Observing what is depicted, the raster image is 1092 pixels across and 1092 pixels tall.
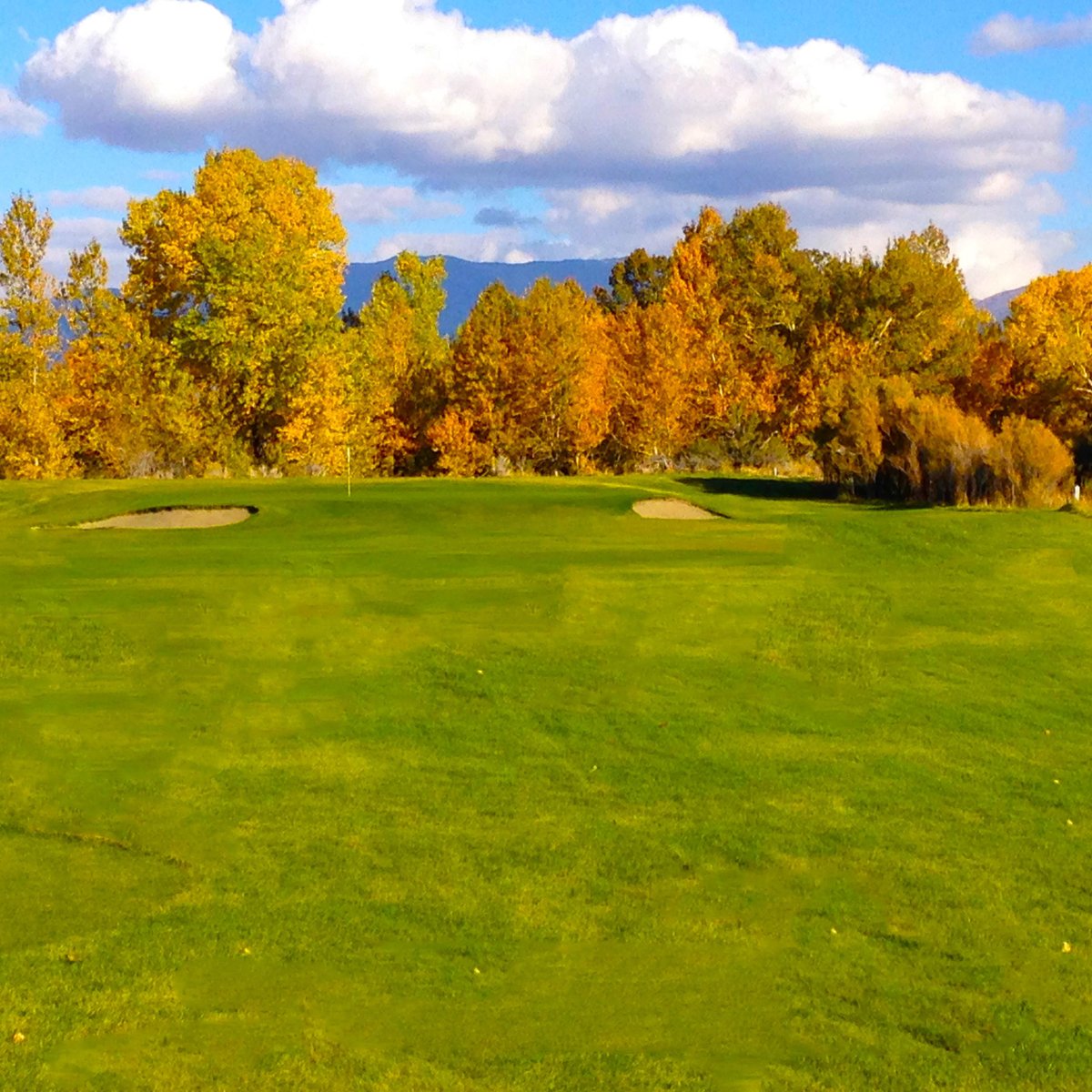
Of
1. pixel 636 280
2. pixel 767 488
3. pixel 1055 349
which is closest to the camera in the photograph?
pixel 767 488

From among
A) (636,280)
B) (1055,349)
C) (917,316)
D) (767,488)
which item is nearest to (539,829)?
(767,488)

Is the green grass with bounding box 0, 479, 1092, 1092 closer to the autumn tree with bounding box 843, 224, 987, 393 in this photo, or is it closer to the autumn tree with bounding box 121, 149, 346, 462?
the autumn tree with bounding box 121, 149, 346, 462

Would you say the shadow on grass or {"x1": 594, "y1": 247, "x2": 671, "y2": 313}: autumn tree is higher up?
{"x1": 594, "y1": 247, "x2": 671, "y2": 313}: autumn tree

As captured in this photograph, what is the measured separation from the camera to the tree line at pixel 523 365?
166 ft

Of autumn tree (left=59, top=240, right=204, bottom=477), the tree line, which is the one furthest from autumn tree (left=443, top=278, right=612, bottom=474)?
autumn tree (left=59, top=240, right=204, bottom=477)

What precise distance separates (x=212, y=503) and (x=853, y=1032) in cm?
2493

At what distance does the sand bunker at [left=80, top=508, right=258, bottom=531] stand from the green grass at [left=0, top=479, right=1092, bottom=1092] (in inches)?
326

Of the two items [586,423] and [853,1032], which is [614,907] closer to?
[853,1032]

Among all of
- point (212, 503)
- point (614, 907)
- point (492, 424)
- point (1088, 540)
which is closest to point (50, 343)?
point (492, 424)

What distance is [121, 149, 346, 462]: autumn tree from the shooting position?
167 feet

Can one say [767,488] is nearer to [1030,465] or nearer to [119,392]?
[1030,465]

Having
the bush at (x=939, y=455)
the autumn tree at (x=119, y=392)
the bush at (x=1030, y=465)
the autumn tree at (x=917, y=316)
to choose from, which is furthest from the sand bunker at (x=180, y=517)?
the autumn tree at (x=917, y=316)

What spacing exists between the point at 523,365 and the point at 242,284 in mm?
16778

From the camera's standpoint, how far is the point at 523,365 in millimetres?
64188
